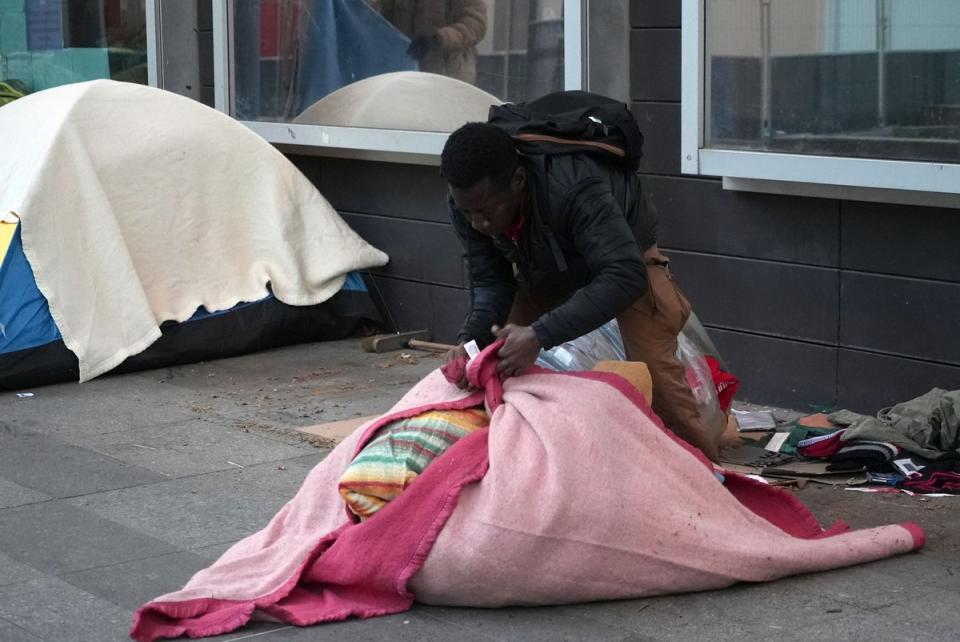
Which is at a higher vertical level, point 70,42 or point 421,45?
point 70,42

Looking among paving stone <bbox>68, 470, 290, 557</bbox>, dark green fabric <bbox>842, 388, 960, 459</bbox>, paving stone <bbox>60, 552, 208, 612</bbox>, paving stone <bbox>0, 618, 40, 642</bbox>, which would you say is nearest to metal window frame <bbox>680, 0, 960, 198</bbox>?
dark green fabric <bbox>842, 388, 960, 459</bbox>

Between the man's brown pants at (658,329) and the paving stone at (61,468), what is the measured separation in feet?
5.63

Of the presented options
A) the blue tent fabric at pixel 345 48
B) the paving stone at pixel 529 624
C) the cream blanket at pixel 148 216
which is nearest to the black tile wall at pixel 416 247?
the cream blanket at pixel 148 216

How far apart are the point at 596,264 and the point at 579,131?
475 millimetres

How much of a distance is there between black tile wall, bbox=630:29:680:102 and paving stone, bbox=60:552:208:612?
337 cm

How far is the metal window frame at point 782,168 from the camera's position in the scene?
589 cm

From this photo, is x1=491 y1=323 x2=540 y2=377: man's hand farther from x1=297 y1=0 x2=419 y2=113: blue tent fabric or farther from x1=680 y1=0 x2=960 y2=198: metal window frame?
x1=297 y1=0 x2=419 y2=113: blue tent fabric

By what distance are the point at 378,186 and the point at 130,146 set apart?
149 centimetres

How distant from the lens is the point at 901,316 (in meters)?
6.18

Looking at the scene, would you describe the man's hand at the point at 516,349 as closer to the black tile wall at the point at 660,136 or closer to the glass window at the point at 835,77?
the glass window at the point at 835,77

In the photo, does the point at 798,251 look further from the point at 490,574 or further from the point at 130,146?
the point at 130,146

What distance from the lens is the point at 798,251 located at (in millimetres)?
6508

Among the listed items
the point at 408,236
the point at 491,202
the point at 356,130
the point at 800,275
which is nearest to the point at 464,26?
the point at 356,130

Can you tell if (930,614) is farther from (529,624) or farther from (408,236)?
(408,236)
